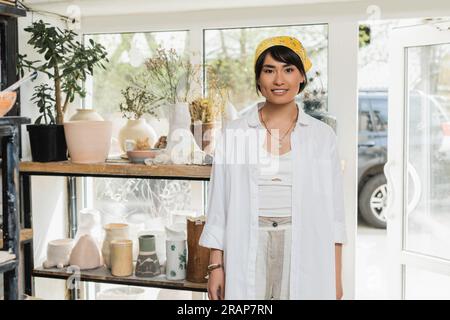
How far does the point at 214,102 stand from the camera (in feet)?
6.52

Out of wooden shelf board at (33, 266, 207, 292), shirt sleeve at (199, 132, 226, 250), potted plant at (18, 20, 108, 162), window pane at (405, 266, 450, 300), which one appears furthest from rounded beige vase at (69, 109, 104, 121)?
window pane at (405, 266, 450, 300)

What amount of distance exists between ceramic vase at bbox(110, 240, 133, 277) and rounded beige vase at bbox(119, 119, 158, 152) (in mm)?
341

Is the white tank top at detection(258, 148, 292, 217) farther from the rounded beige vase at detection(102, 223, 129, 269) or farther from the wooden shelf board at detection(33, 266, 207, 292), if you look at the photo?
the rounded beige vase at detection(102, 223, 129, 269)

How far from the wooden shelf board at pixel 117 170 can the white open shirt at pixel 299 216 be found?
0.79 feet

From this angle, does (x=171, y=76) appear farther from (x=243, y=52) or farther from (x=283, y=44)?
(x=283, y=44)

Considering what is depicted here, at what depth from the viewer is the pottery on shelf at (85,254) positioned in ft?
6.76

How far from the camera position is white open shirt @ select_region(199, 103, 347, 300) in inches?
61.1

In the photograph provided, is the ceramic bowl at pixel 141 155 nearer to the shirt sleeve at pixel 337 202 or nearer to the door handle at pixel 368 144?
the shirt sleeve at pixel 337 202

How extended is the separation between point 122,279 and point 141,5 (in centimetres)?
100

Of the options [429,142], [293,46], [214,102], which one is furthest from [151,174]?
[429,142]

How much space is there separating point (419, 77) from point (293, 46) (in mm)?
729

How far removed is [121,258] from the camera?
6.58 ft

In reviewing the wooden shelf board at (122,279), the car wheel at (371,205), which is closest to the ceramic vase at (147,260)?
the wooden shelf board at (122,279)
